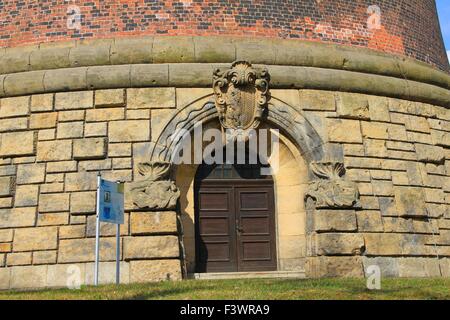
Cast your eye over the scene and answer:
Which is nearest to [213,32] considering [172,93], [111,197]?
[172,93]

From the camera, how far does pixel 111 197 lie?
9484mm

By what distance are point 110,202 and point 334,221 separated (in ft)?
13.6

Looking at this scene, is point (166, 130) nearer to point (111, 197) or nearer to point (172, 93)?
point (172, 93)

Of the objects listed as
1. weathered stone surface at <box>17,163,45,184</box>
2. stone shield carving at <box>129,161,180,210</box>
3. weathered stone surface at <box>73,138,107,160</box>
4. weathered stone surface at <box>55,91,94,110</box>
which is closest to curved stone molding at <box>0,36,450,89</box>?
weathered stone surface at <box>55,91,94,110</box>

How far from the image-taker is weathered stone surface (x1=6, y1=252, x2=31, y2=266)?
10.7 meters

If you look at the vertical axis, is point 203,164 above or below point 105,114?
below

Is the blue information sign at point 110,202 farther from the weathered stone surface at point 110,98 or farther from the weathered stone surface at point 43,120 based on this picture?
the weathered stone surface at point 43,120

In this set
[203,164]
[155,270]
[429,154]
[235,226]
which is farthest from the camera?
[429,154]

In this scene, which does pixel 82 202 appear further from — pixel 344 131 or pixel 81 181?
pixel 344 131

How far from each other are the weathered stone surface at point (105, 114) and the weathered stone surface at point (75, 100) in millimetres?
159

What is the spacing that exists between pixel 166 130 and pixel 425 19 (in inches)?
298

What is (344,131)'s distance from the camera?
38.6 feet

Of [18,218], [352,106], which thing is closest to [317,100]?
[352,106]

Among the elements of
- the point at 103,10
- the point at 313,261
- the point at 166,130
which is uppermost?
the point at 103,10
